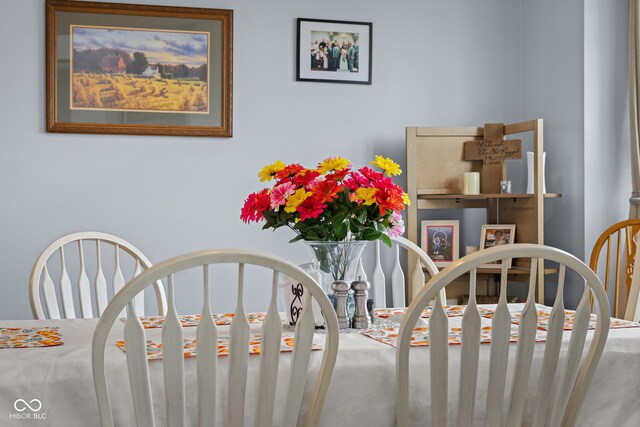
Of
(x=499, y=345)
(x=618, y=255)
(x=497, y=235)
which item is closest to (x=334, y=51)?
(x=497, y=235)

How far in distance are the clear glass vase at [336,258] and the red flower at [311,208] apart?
0.34ft

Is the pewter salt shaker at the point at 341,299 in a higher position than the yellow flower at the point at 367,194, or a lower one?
lower

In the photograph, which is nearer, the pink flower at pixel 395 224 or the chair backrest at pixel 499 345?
the chair backrest at pixel 499 345

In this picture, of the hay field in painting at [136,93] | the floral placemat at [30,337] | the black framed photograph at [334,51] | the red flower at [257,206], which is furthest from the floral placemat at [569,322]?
the hay field in painting at [136,93]

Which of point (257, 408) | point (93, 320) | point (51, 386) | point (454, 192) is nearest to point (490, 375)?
point (257, 408)

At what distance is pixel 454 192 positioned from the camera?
11.4 ft

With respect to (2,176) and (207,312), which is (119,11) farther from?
→ (207,312)

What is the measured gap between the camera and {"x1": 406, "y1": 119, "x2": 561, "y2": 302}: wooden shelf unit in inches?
130

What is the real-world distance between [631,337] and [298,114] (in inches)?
79.6

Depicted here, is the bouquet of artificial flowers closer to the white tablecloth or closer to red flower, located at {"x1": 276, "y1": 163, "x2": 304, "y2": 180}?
red flower, located at {"x1": 276, "y1": 163, "x2": 304, "y2": 180}

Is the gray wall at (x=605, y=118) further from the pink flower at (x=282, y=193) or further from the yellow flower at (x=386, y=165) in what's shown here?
the pink flower at (x=282, y=193)

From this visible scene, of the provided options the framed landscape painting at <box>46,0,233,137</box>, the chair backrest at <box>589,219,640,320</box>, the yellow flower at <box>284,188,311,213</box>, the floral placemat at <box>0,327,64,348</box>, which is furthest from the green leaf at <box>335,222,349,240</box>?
the framed landscape painting at <box>46,0,233,137</box>

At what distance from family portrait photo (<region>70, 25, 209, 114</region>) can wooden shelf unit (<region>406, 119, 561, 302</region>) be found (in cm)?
97

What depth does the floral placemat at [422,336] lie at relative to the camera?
1.66 meters
